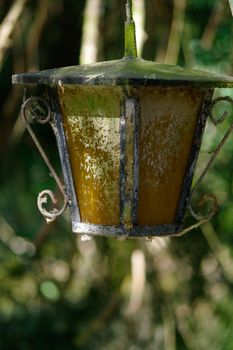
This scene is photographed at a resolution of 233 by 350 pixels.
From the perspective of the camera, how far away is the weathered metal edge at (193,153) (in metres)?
1.96

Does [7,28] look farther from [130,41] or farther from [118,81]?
[118,81]

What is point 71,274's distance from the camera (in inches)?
181

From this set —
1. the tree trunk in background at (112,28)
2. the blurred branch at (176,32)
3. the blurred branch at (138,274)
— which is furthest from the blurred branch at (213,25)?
the blurred branch at (138,274)

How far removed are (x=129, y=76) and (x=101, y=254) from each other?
2817 mm

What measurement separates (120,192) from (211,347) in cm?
247

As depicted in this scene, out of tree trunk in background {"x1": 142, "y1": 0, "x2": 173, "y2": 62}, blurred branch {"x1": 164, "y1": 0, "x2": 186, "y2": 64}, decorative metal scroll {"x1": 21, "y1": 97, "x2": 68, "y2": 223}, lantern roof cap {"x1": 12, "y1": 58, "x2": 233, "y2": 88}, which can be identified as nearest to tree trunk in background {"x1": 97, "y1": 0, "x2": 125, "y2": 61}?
tree trunk in background {"x1": 142, "y1": 0, "x2": 173, "y2": 62}

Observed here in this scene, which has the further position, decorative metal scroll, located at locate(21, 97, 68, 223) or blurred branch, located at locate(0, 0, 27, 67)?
blurred branch, located at locate(0, 0, 27, 67)

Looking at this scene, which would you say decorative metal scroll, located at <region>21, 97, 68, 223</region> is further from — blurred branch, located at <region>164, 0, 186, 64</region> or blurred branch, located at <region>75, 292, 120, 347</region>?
blurred branch, located at <region>75, 292, 120, 347</region>

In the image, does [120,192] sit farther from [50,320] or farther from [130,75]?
[50,320]

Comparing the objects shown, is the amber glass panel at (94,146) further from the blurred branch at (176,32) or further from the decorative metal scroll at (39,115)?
the blurred branch at (176,32)

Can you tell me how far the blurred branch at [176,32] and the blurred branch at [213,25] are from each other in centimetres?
11

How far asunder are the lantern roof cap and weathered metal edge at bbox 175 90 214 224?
2.4 inches

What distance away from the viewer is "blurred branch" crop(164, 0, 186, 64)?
385 cm

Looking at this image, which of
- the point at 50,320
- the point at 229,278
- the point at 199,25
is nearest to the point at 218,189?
the point at 229,278
